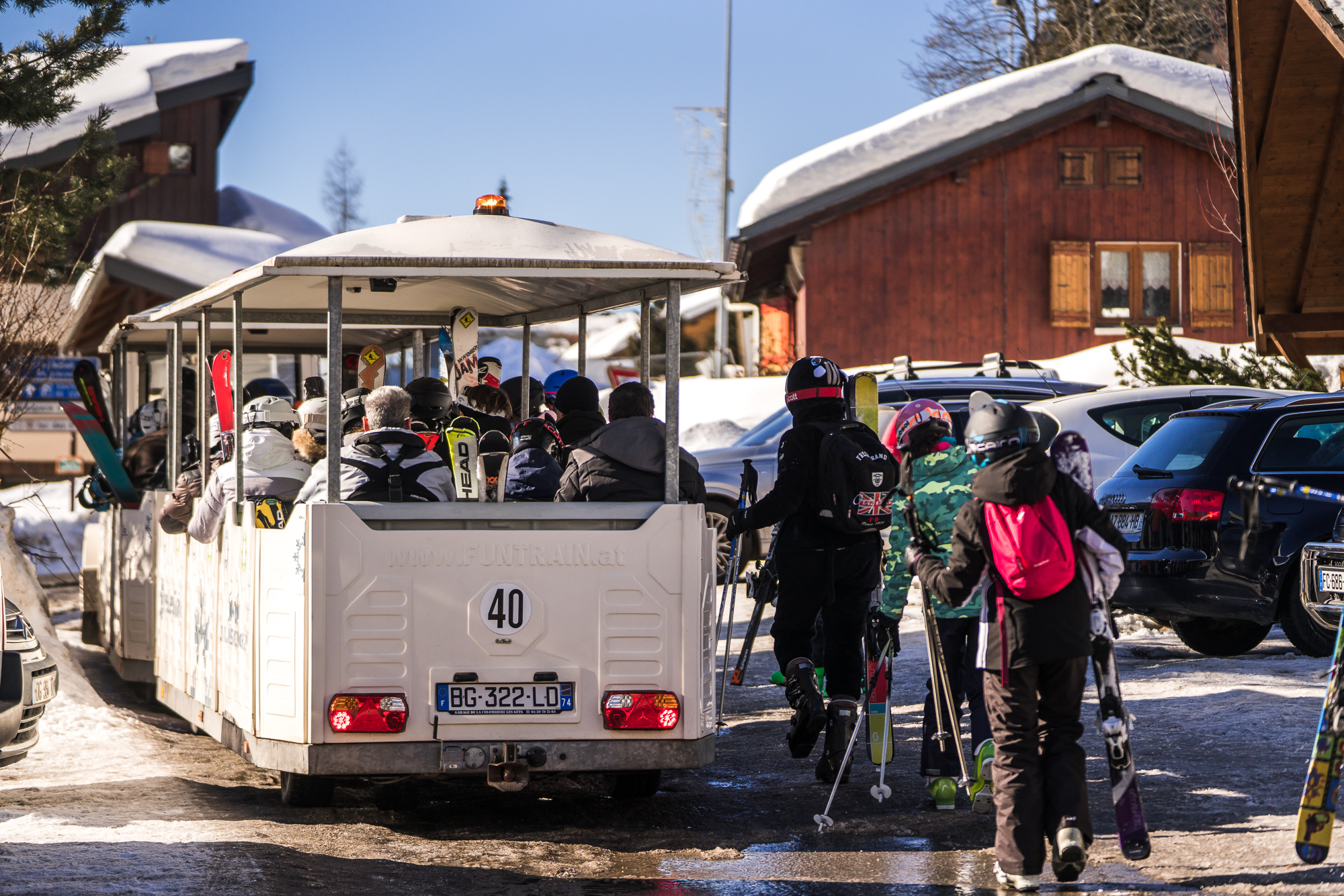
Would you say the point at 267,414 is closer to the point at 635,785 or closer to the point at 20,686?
the point at 20,686

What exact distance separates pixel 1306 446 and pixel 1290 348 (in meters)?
2.85

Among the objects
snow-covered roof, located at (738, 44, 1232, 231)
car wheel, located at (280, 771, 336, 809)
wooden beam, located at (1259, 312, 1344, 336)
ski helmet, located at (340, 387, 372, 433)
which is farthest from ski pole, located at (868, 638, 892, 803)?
snow-covered roof, located at (738, 44, 1232, 231)

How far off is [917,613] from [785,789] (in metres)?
6.26

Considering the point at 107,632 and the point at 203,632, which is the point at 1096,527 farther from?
the point at 107,632

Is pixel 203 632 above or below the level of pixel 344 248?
below

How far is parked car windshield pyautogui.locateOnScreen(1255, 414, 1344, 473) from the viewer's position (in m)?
10.0

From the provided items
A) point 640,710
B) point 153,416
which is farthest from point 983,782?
point 153,416

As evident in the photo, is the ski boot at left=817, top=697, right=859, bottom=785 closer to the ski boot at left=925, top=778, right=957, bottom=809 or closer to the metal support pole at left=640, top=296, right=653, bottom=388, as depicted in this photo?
the ski boot at left=925, top=778, right=957, bottom=809

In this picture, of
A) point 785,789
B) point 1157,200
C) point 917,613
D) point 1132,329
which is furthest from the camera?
point 1157,200

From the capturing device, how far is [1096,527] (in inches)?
209

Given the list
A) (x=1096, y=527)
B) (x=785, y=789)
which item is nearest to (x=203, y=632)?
(x=785, y=789)

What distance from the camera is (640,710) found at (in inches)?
243

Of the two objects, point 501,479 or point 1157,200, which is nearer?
point 501,479

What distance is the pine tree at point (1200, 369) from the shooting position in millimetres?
17031
